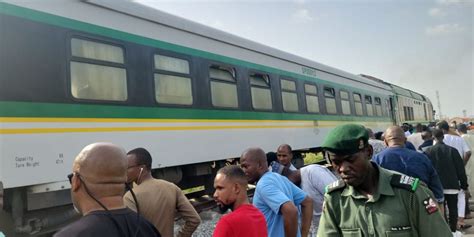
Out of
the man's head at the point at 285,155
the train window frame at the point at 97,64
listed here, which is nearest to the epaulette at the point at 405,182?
the man's head at the point at 285,155

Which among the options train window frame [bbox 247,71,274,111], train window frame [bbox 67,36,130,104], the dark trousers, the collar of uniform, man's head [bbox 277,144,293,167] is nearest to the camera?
the collar of uniform

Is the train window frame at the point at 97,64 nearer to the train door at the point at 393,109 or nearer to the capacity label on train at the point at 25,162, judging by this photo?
the capacity label on train at the point at 25,162

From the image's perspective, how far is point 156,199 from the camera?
2947 mm

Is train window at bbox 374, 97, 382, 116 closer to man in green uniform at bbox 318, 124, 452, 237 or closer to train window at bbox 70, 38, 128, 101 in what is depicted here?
train window at bbox 70, 38, 128, 101

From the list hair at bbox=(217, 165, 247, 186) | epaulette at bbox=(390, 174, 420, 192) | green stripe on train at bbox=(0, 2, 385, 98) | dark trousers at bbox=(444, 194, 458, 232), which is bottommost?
dark trousers at bbox=(444, 194, 458, 232)

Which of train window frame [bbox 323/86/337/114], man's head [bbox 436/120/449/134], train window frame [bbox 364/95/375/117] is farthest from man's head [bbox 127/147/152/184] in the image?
train window frame [bbox 364/95/375/117]

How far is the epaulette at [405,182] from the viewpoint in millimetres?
1780

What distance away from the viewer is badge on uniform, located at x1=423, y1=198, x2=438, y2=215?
5.65 feet

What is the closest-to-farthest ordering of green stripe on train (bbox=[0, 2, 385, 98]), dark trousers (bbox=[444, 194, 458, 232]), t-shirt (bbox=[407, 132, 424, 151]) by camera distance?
green stripe on train (bbox=[0, 2, 385, 98]), dark trousers (bbox=[444, 194, 458, 232]), t-shirt (bbox=[407, 132, 424, 151])

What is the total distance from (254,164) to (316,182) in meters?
0.78

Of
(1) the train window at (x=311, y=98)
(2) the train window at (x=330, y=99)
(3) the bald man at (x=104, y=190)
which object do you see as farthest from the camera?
(2) the train window at (x=330, y=99)

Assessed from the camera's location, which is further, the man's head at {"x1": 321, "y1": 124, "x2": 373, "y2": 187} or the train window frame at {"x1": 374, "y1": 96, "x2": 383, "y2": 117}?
the train window frame at {"x1": 374, "y1": 96, "x2": 383, "y2": 117}

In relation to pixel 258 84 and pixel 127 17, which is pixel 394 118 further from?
pixel 127 17

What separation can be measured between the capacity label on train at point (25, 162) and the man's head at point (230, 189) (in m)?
3.00
